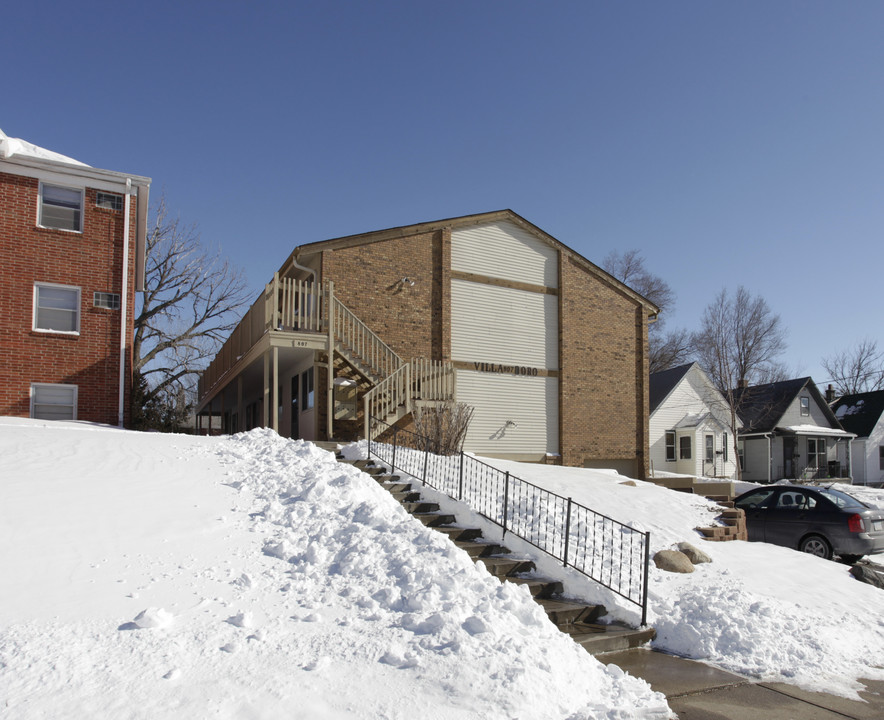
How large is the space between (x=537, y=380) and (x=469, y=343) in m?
2.64

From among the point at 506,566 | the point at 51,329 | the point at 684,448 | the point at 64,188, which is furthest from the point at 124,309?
the point at 684,448

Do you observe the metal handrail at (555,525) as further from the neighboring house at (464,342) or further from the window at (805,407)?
the window at (805,407)

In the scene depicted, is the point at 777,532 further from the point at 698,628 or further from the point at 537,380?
the point at 537,380

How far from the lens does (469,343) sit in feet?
67.3

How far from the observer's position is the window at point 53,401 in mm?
16188

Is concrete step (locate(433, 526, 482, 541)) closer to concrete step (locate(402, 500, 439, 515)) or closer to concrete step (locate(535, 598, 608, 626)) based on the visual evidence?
concrete step (locate(402, 500, 439, 515))

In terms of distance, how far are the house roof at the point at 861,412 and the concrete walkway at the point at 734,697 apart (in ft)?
122

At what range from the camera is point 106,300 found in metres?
17.1

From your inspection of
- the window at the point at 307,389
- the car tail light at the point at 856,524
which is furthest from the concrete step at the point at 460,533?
the window at the point at 307,389

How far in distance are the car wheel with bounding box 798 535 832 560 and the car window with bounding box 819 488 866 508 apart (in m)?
0.71

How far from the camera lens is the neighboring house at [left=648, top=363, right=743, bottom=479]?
3088 cm

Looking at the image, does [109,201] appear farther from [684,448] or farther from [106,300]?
[684,448]

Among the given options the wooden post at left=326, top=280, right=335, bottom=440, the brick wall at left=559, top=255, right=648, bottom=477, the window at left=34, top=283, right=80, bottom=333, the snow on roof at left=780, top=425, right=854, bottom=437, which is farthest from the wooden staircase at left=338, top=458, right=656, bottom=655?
the snow on roof at left=780, top=425, right=854, bottom=437

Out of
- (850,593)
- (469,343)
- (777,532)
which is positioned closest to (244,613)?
(850,593)
